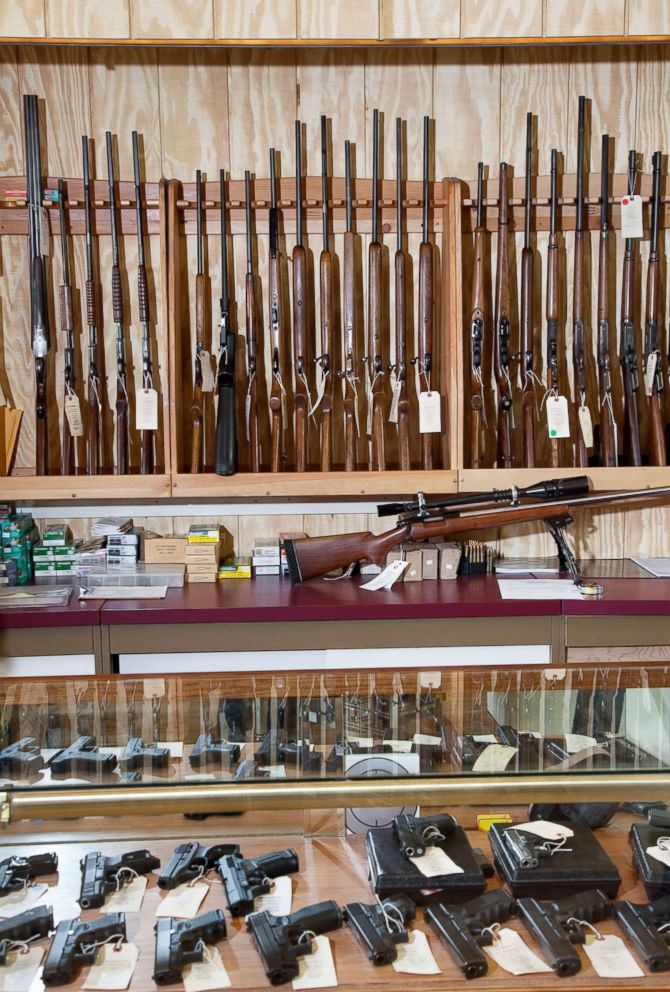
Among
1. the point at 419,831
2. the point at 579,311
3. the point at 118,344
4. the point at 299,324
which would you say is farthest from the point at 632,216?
the point at 419,831

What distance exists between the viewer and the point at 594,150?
370 centimetres

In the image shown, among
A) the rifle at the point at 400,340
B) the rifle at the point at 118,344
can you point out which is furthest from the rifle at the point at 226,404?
the rifle at the point at 400,340

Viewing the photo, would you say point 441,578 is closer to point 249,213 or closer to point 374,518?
point 374,518

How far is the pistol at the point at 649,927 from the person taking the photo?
3.74ft

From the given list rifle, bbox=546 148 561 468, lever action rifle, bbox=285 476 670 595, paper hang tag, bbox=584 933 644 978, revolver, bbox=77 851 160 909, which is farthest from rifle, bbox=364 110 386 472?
paper hang tag, bbox=584 933 644 978

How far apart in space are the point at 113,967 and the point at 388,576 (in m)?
Answer: 2.22

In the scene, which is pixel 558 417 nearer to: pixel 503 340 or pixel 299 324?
pixel 503 340

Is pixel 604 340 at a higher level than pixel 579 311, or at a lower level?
lower

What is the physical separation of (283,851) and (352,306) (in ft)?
8.31

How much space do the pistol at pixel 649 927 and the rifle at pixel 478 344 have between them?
2.35 m

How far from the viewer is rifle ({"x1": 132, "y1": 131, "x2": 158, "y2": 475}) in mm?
3432

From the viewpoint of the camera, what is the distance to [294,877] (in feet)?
4.30

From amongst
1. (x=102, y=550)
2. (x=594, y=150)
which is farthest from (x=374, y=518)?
(x=594, y=150)

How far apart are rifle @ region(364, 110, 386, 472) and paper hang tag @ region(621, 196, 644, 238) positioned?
3.14 ft
